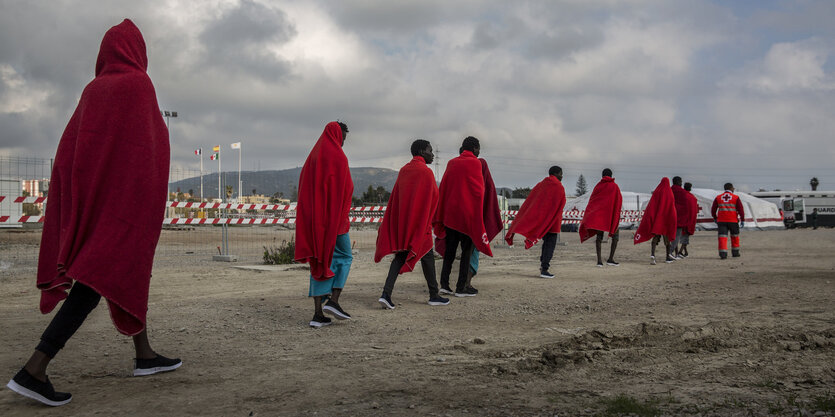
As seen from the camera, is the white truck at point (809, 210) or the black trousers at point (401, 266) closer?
the black trousers at point (401, 266)

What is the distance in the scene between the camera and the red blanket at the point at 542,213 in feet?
36.2

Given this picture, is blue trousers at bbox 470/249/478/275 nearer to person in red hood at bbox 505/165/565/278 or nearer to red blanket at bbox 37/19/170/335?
person in red hood at bbox 505/165/565/278

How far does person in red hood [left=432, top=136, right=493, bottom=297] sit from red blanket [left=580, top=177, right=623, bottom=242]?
16.6ft

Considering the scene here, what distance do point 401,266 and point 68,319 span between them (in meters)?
3.92

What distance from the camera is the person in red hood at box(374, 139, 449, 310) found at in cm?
698

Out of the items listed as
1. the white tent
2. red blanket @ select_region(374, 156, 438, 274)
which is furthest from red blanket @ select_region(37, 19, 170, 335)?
the white tent

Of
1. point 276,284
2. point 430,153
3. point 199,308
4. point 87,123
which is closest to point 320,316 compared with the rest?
point 199,308

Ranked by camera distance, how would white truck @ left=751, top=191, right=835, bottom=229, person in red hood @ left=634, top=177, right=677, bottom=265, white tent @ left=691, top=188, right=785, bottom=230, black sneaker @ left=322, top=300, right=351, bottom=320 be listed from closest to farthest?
1. black sneaker @ left=322, top=300, right=351, bottom=320
2. person in red hood @ left=634, top=177, right=677, bottom=265
3. white tent @ left=691, top=188, right=785, bottom=230
4. white truck @ left=751, top=191, right=835, bottom=229

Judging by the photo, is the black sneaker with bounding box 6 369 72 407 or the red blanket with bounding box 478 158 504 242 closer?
the black sneaker with bounding box 6 369 72 407

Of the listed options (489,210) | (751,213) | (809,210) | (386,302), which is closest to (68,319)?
(386,302)

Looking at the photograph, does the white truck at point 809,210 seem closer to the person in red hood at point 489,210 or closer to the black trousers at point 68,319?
the person in red hood at point 489,210

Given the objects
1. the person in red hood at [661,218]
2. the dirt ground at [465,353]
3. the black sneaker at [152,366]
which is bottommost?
the dirt ground at [465,353]

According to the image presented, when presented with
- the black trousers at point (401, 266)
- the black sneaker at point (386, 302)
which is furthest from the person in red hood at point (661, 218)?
the black sneaker at point (386, 302)

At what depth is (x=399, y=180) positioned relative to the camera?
7203mm
